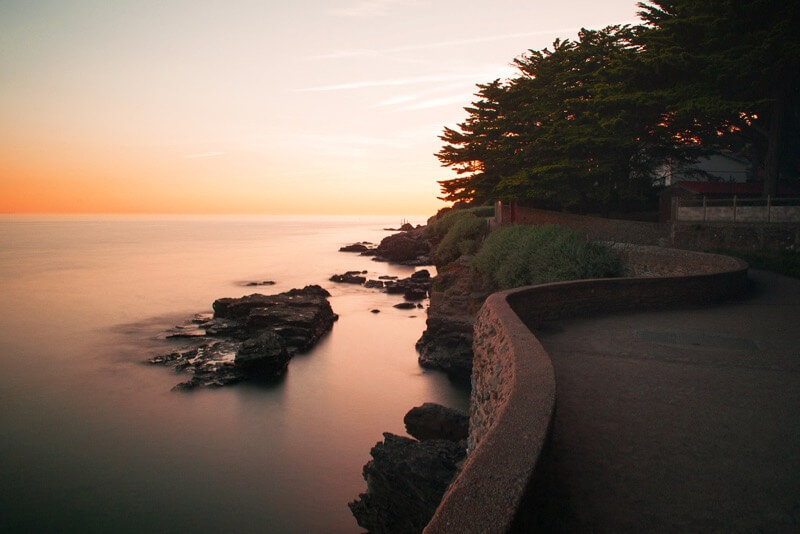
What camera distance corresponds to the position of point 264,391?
674 inches

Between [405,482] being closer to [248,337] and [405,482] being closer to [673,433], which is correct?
[673,433]

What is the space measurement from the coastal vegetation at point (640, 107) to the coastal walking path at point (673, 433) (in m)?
17.6

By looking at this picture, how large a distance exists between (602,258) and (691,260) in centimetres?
253

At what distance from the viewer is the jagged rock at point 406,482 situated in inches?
324

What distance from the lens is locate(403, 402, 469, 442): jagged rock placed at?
454 inches

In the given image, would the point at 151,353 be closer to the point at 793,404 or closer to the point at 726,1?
the point at 793,404

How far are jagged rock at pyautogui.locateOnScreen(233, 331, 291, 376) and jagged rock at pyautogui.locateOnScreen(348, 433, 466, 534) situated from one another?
9425 millimetres

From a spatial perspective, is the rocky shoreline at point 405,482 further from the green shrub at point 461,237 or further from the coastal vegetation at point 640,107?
the green shrub at point 461,237

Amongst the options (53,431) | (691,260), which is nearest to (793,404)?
(691,260)

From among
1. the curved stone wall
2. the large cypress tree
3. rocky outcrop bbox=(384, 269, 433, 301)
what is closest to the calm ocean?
rocky outcrop bbox=(384, 269, 433, 301)

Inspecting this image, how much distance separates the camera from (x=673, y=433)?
182 inches

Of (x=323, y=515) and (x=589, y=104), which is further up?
(x=589, y=104)

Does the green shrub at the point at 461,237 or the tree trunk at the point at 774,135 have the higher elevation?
the tree trunk at the point at 774,135

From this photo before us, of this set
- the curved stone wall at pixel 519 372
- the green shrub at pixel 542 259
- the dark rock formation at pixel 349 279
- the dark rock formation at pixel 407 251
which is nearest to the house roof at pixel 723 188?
the green shrub at pixel 542 259
